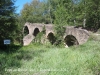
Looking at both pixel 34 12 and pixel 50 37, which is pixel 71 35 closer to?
pixel 50 37

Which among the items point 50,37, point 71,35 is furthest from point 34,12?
point 71,35

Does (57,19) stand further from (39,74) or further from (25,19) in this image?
(25,19)

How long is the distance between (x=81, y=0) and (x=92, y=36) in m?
6.75

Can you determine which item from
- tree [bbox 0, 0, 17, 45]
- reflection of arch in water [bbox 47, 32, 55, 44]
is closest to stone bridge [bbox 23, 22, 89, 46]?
reflection of arch in water [bbox 47, 32, 55, 44]

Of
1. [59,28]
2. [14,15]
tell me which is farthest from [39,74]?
[59,28]

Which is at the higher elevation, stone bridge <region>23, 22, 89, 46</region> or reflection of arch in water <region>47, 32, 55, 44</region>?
stone bridge <region>23, 22, 89, 46</region>

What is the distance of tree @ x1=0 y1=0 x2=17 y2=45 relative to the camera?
1544cm

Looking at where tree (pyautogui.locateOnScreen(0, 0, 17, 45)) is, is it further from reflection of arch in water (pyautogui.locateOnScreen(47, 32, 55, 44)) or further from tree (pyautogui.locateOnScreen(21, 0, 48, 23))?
tree (pyautogui.locateOnScreen(21, 0, 48, 23))

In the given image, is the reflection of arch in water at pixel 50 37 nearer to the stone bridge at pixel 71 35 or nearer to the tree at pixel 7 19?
the stone bridge at pixel 71 35

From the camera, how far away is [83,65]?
6445 mm

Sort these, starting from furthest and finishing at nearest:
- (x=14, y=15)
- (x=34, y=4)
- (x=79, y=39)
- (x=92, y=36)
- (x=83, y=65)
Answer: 1. (x=34, y=4)
2. (x=79, y=39)
3. (x=14, y=15)
4. (x=92, y=36)
5. (x=83, y=65)

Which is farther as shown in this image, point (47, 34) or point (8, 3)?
point (47, 34)

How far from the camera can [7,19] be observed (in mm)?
15570

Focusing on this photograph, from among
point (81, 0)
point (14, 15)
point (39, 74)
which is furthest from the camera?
point (81, 0)
